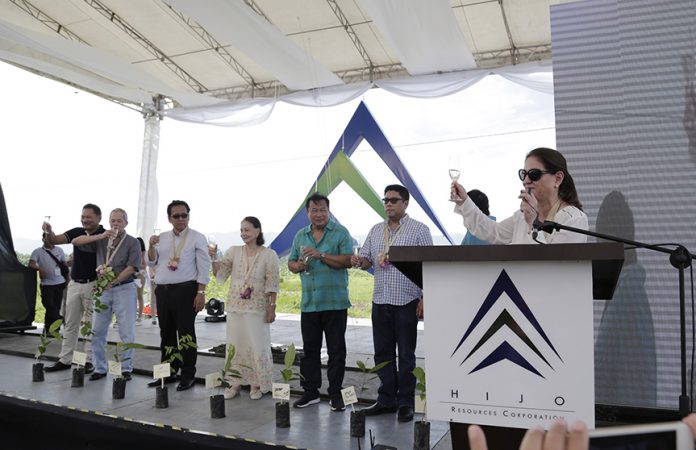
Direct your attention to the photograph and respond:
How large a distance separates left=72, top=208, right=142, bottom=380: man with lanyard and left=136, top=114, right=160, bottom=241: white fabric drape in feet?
12.4

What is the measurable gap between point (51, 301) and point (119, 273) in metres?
2.79

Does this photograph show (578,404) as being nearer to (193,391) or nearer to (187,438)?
(187,438)

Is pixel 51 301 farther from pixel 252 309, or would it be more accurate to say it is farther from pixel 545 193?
pixel 545 193

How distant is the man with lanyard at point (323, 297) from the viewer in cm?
329

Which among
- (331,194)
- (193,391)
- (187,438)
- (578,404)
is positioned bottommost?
(193,391)

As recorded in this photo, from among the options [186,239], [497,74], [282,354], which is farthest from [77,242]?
[497,74]

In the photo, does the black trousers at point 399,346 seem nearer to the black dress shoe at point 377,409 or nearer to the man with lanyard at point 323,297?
the black dress shoe at point 377,409

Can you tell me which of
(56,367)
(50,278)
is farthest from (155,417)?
(50,278)

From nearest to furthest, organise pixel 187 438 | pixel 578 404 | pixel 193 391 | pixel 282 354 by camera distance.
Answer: pixel 578 404
pixel 187 438
pixel 193 391
pixel 282 354

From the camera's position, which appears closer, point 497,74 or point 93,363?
point 93,363

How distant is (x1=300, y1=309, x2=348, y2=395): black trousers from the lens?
3.29 m

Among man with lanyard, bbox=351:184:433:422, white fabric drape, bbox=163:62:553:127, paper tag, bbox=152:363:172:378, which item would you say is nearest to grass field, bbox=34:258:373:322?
paper tag, bbox=152:363:172:378

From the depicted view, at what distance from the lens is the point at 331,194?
5.95 meters

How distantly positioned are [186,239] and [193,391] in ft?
3.45
